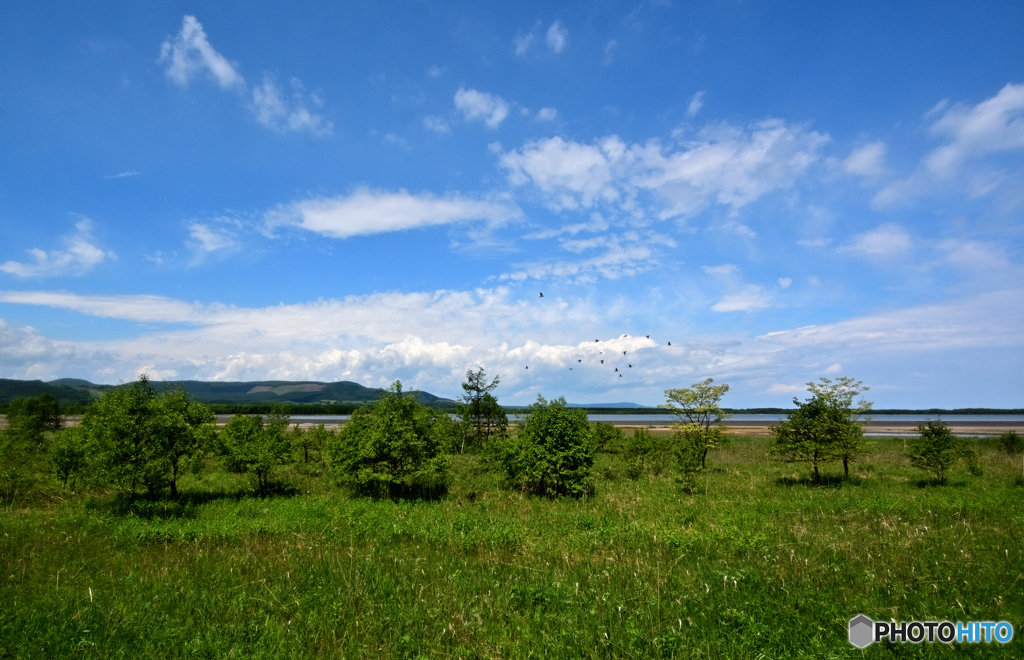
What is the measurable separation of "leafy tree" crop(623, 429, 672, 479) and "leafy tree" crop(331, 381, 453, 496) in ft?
37.6

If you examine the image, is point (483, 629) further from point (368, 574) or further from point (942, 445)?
point (942, 445)

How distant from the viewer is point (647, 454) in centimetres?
2780

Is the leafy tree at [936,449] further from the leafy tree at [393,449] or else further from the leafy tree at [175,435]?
the leafy tree at [175,435]

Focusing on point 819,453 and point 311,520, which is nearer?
point 311,520

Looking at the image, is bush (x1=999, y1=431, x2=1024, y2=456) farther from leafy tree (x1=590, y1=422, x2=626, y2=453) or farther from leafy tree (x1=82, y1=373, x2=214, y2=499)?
leafy tree (x1=82, y1=373, x2=214, y2=499)

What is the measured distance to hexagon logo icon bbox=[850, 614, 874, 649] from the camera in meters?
6.19

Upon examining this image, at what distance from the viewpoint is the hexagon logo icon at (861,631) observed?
619cm

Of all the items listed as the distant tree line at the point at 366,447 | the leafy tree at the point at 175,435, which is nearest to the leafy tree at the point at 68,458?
the distant tree line at the point at 366,447

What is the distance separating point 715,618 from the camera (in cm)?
673

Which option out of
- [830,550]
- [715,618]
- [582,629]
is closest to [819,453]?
[830,550]

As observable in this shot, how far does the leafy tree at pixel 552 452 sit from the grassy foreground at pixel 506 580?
2.93 meters

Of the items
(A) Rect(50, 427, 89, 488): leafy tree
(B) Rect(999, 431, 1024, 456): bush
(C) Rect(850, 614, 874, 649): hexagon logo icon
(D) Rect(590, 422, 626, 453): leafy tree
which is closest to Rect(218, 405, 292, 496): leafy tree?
(A) Rect(50, 427, 89, 488): leafy tree

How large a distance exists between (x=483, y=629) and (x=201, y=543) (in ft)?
29.2

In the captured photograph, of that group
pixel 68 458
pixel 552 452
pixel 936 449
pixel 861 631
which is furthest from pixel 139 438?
pixel 936 449
